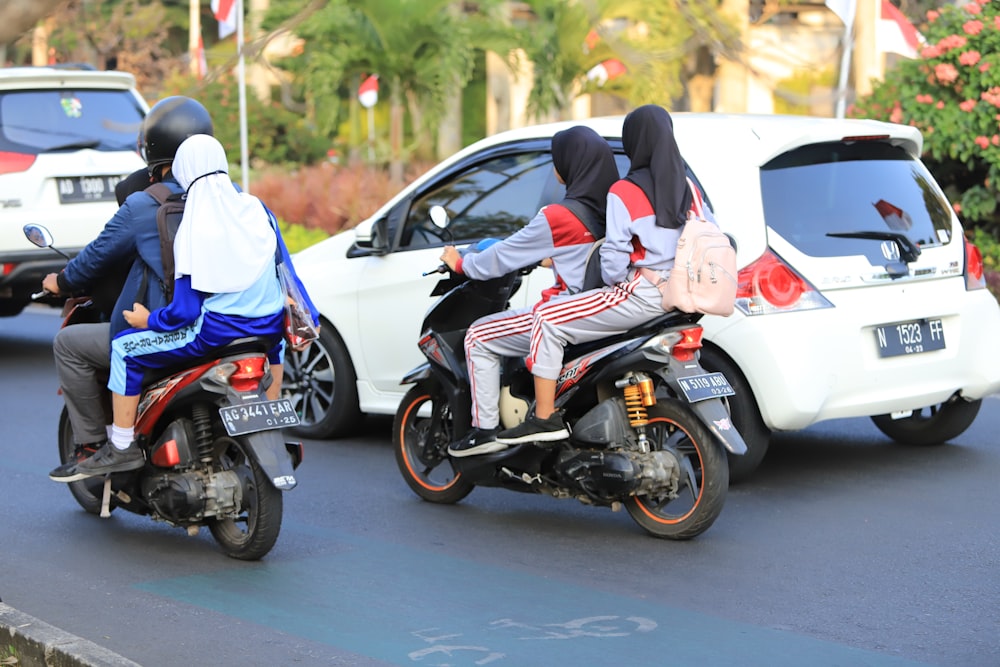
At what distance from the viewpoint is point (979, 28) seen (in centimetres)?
1300

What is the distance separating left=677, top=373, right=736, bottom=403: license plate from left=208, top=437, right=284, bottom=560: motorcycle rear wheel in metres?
1.71

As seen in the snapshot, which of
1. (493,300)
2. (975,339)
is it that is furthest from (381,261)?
(975,339)

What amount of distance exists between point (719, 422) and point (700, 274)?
2.01ft

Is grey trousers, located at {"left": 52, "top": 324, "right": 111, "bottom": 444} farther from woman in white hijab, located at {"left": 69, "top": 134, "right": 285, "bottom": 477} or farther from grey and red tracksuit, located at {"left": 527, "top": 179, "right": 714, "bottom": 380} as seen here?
grey and red tracksuit, located at {"left": 527, "top": 179, "right": 714, "bottom": 380}

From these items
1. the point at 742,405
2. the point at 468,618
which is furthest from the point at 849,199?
the point at 468,618

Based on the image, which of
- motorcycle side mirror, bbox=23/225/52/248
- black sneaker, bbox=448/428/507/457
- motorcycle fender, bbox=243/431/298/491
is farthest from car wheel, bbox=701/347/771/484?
motorcycle side mirror, bbox=23/225/52/248

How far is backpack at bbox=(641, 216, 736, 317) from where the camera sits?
6.01m

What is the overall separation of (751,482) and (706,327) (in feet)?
3.23

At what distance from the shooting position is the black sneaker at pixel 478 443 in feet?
21.3

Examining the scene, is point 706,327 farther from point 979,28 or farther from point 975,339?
point 979,28

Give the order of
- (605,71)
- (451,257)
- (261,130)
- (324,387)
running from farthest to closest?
(261,130), (605,71), (324,387), (451,257)

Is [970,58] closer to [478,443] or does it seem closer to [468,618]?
[478,443]

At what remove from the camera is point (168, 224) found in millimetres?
5918

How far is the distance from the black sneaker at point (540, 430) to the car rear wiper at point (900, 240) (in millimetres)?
1839
